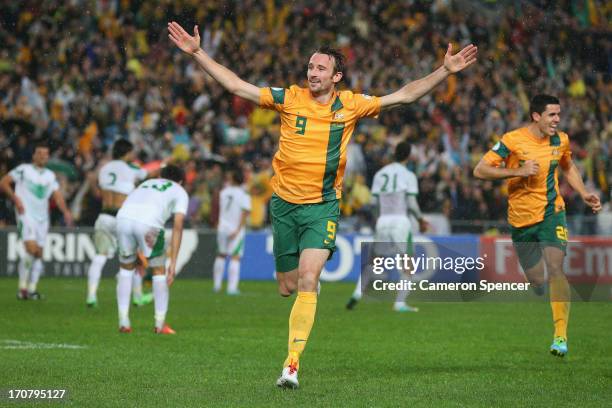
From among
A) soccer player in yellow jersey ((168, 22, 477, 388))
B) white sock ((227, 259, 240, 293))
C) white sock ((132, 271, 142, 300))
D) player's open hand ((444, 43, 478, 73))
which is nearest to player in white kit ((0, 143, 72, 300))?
white sock ((132, 271, 142, 300))

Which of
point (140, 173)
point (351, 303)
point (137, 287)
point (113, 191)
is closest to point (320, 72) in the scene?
point (140, 173)

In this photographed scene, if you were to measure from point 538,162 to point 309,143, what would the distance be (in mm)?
3102

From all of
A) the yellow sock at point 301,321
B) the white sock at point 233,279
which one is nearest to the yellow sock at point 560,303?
the yellow sock at point 301,321

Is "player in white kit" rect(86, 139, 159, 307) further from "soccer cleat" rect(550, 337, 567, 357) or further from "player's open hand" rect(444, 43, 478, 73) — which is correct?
"player's open hand" rect(444, 43, 478, 73)

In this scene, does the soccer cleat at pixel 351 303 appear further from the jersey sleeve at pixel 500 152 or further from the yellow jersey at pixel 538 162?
the jersey sleeve at pixel 500 152

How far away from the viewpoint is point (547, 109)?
35.1 feet

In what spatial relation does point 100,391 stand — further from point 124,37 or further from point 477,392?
point 124,37

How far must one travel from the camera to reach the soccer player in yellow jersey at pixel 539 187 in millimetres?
10758

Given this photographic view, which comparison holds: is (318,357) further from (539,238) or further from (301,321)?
(539,238)

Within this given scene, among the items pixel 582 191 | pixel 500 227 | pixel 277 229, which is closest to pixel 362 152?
pixel 500 227

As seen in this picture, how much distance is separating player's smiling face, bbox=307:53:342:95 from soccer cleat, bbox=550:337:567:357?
3512 millimetres

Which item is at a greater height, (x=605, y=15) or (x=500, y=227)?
(x=605, y=15)

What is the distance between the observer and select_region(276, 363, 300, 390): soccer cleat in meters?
7.91

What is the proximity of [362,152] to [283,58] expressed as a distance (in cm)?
399
